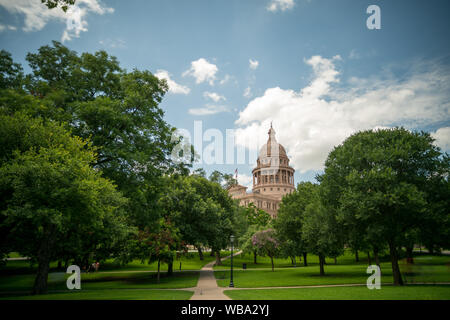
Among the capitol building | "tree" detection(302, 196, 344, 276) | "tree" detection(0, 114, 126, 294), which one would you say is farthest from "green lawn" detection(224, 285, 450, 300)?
the capitol building

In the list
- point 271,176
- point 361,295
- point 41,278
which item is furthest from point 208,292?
point 271,176

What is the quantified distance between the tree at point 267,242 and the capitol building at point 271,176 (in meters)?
85.0

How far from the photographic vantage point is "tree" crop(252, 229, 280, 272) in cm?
4109

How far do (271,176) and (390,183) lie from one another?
401ft

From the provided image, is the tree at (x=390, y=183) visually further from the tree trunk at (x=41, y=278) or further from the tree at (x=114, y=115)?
the tree trunk at (x=41, y=278)

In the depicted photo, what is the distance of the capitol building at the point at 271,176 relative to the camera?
131 meters

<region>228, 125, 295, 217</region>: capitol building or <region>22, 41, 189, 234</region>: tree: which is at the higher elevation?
<region>228, 125, 295, 217</region>: capitol building

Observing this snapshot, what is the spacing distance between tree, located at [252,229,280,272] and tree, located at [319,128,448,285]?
61.9ft

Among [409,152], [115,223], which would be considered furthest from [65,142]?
[409,152]

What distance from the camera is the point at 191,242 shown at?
35.1 metres

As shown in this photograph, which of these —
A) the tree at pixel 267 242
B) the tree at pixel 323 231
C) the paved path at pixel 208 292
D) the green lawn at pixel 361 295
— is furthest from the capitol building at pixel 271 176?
the green lawn at pixel 361 295

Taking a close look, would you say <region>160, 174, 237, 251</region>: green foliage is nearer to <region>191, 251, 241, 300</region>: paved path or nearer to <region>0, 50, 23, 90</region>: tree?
<region>191, 251, 241, 300</region>: paved path

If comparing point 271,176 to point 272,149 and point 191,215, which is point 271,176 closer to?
point 272,149
